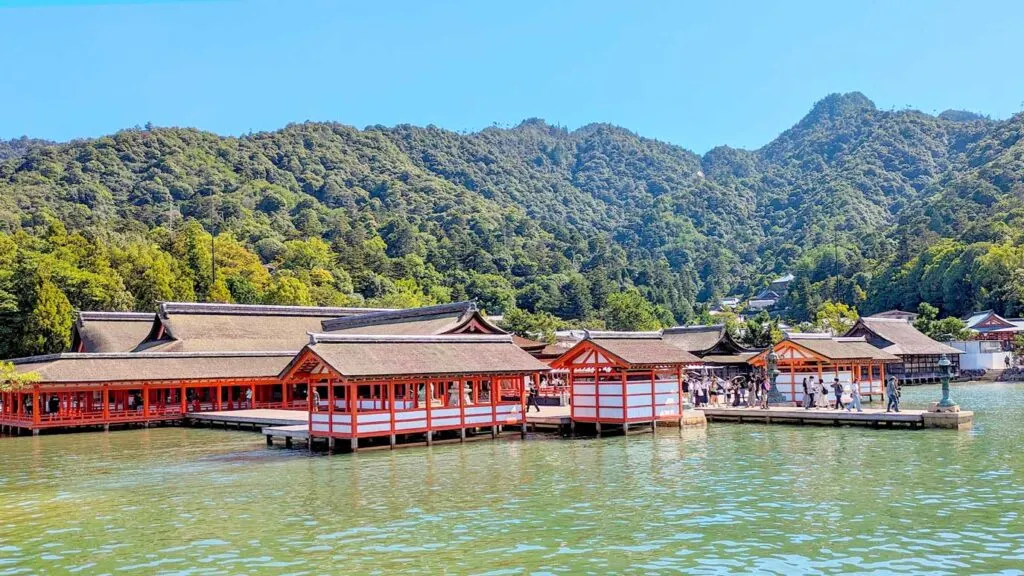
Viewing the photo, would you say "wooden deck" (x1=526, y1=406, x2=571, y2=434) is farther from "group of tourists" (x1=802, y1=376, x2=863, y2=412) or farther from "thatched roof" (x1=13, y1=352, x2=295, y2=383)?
"thatched roof" (x1=13, y1=352, x2=295, y2=383)

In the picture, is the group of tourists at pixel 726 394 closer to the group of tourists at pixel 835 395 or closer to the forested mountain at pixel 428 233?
the group of tourists at pixel 835 395

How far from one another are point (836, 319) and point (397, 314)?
55327 mm

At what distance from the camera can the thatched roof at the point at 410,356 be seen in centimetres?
2640

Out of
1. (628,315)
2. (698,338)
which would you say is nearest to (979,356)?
(698,338)

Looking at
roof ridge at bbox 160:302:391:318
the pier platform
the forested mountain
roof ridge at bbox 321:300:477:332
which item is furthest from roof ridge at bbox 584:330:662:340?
the forested mountain

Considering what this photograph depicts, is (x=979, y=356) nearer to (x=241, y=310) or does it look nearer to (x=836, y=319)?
(x=836, y=319)

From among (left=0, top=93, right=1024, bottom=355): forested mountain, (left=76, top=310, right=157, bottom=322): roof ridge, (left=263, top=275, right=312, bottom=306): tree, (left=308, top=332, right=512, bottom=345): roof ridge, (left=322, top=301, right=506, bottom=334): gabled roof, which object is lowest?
(left=308, top=332, right=512, bottom=345): roof ridge

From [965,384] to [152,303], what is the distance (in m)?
54.9

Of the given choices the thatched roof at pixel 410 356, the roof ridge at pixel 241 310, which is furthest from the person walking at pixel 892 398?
the roof ridge at pixel 241 310

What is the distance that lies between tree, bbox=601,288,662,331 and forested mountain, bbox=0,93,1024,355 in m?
0.66

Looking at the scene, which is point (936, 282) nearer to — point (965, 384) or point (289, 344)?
point (965, 384)

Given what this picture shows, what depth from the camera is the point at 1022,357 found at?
6575 cm

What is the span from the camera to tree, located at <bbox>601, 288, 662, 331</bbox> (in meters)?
93.2

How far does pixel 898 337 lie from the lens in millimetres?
61281
